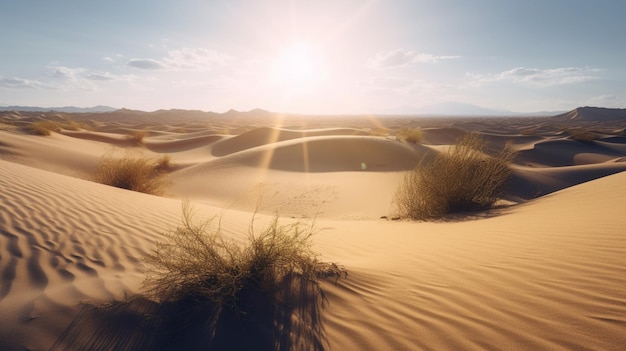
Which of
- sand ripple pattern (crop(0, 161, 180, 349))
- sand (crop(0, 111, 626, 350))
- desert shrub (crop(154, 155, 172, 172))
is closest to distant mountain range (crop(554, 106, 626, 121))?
desert shrub (crop(154, 155, 172, 172))

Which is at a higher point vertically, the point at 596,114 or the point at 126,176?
the point at 596,114

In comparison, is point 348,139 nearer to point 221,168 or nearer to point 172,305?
point 221,168

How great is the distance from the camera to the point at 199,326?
8.32ft

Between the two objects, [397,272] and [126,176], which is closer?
[397,272]

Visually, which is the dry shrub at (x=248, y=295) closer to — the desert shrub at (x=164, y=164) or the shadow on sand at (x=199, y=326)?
the shadow on sand at (x=199, y=326)

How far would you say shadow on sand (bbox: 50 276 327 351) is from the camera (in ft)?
7.77

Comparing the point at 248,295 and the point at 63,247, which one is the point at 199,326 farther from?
the point at 63,247

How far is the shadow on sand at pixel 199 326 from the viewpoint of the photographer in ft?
7.77

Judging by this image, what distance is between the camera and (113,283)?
3.00 meters

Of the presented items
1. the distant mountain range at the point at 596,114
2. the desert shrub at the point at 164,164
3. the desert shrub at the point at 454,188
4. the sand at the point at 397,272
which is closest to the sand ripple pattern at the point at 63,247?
the sand at the point at 397,272

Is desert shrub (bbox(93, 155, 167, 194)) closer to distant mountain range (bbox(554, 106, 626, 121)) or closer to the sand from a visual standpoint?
the sand

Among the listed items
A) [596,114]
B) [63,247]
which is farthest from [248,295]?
[596,114]

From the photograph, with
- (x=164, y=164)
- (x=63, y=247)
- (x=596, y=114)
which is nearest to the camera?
(x=63, y=247)

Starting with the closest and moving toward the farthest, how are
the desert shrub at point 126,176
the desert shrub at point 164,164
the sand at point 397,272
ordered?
the sand at point 397,272 → the desert shrub at point 126,176 → the desert shrub at point 164,164
